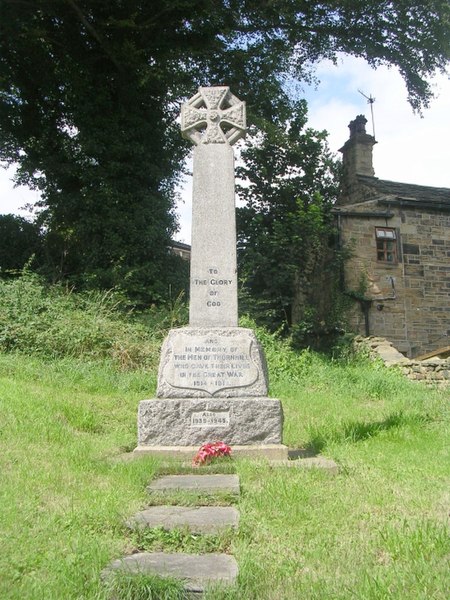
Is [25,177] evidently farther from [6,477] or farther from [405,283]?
[6,477]

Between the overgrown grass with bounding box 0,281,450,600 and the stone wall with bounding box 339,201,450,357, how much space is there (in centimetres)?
911

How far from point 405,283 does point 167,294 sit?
8087mm

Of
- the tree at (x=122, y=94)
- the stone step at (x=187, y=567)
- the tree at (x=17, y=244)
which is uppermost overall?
the tree at (x=122, y=94)

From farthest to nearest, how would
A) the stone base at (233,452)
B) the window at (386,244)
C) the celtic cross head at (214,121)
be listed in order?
the window at (386,244) → the celtic cross head at (214,121) → the stone base at (233,452)

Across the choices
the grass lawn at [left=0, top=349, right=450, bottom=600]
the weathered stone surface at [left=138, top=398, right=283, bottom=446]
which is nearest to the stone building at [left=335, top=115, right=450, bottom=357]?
the grass lawn at [left=0, top=349, right=450, bottom=600]

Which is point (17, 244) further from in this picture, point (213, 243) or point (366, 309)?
point (213, 243)

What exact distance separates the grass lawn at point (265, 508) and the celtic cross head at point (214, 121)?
358 cm

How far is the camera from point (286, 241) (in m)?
16.6

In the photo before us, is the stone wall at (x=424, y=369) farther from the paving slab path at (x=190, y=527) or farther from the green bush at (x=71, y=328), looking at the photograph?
the paving slab path at (x=190, y=527)

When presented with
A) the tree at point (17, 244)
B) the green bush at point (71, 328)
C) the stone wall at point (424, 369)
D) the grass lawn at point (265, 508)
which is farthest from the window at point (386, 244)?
the grass lawn at point (265, 508)

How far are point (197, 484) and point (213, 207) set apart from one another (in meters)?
3.22

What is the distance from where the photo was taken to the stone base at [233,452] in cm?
535

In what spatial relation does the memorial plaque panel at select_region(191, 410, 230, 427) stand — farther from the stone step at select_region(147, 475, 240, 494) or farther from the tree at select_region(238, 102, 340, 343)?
the tree at select_region(238, 102, 340, 343)

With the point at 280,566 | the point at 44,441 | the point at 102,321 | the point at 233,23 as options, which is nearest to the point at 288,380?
the point at 102,321
